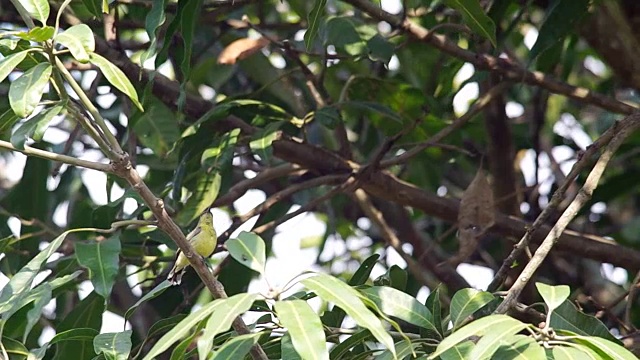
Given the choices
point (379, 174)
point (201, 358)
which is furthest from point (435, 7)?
point (201, 358)

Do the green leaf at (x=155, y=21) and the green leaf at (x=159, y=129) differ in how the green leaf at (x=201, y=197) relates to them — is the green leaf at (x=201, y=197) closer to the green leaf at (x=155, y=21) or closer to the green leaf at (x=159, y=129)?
the green leaf at (x=159, y=129)

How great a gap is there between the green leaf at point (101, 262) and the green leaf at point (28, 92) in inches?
17.5

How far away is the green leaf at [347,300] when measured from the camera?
125 cm

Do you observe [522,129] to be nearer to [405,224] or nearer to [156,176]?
[405,224]

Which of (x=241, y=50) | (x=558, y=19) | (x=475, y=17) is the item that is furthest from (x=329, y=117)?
(x=558, y=19)

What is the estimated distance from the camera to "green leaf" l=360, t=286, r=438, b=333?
1.56 meters

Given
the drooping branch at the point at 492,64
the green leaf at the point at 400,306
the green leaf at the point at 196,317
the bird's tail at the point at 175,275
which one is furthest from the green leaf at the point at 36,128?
the drooping branch at the point at 492,64

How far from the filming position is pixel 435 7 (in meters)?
2.85

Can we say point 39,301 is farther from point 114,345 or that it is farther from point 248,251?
point 248,251

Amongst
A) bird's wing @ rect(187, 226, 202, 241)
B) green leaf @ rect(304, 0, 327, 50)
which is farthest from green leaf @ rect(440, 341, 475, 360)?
bird's wing @ rect(187, 226, 202, 241)

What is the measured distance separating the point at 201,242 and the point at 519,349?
1.08 metres

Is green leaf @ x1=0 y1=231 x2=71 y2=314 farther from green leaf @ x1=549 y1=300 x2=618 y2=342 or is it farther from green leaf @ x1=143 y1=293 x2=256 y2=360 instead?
green leaf @ x1=549 y1=300 x2=618 y2=342

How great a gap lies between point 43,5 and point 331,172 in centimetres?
111

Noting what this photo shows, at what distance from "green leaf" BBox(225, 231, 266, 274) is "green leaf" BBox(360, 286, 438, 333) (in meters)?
0.23
